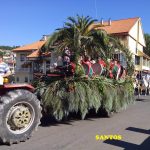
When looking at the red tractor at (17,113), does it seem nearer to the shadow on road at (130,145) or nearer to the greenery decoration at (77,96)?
Result: the greenery decoration at (77,96)

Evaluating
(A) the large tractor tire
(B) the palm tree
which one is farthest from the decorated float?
(A) the large tractor tire

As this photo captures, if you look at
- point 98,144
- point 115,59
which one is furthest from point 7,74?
point 115,59

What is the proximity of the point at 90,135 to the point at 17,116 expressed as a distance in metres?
1.97

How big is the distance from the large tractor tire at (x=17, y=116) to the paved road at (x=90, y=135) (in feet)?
0.63

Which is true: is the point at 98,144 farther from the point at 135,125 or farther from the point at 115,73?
the point at 115,73

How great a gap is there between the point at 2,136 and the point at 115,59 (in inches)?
220

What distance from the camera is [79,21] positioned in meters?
10.6

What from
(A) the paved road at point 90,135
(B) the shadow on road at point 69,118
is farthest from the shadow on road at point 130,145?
(B) the shadow on road at point 69,118

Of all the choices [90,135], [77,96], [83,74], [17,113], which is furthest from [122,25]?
[17,113]

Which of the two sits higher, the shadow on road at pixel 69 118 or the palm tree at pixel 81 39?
the palm tree at pixel 81 39

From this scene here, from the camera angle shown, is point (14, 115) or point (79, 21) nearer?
point (14, 115)

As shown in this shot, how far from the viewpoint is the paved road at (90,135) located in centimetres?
659

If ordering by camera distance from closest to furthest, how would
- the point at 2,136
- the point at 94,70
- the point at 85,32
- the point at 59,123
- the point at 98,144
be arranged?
the point at 2,136 → the point at 98,144 → the point at 59,123 → the point at 94,70 → the point at 85,32

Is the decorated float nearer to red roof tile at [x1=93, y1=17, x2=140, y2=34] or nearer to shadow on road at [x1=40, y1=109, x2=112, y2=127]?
shadow on road at [x1=40, y1=109, x2=112, y2=127]
